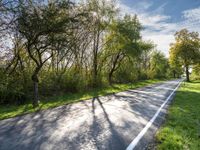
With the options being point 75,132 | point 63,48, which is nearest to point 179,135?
point 75,132

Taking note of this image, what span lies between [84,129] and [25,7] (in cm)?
880

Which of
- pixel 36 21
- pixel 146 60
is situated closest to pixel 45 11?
pixel 36 21

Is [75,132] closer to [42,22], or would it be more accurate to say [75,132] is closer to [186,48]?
[42,22]

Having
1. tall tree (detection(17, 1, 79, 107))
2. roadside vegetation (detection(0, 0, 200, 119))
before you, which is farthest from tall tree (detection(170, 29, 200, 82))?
tall tree (detection(17, 1, 79, 107))

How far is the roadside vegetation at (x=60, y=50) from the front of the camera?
553 inches

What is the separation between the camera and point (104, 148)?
18.9 ft

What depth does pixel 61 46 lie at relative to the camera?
15531mm

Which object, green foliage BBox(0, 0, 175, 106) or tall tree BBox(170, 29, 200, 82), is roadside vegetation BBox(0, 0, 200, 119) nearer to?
green foliage BBox(0, 0, 175, 106)

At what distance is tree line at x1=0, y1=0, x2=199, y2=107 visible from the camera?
14.1m

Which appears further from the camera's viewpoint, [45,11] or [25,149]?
[45,11]

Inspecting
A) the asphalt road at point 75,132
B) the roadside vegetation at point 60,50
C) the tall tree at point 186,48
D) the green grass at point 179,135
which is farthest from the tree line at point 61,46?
the tall tree at point 186,48

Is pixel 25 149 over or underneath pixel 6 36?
underneath

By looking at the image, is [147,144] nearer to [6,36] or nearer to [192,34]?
[6,36]

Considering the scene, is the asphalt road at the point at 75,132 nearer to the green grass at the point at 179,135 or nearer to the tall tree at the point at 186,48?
the green grass at the point at 179,135
